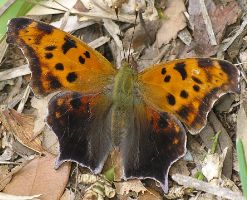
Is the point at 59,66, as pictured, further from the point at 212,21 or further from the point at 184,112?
the point at 212,21

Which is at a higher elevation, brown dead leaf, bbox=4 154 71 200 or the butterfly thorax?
the butterfly thorax

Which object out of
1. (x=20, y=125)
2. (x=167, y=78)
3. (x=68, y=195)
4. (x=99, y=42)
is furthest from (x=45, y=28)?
(x=68, y=195)

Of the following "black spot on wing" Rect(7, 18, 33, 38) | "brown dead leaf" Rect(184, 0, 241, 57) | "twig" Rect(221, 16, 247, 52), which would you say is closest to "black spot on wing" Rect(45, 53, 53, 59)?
"black spot on wing" Rect(7, 18, 33, 38)

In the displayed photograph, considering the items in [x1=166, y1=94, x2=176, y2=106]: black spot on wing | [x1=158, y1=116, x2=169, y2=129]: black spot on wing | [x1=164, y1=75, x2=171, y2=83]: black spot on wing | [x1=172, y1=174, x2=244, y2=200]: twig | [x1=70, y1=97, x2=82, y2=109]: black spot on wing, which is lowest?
[x1=172, y1=174, x2=244, y2=200]: twig

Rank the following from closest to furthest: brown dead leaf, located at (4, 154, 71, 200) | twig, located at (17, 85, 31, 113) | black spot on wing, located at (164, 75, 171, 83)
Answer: black spot on wing, located at (164, 75, 171, 83), brown dead leaf, located at (4, 154, 71, 200), twig, located at (17, 85, 31, 113)

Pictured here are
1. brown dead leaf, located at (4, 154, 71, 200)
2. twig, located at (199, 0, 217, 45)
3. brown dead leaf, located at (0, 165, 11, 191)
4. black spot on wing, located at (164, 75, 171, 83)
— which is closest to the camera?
black spot on wing, located at (164, 75, 171, 83)

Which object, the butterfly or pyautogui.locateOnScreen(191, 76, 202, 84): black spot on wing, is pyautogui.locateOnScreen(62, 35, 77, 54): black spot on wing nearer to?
the butterfly

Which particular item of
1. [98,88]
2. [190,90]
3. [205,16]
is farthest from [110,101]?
[205,16]
